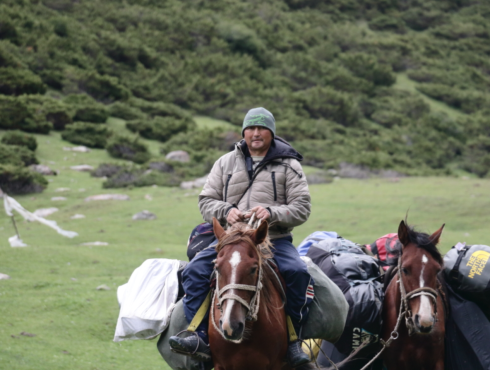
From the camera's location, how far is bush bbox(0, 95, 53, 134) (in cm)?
2098

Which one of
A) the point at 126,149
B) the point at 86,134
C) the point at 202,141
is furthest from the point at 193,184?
the point at 202,141

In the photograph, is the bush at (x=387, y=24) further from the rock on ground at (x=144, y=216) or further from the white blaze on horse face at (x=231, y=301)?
the white blaze on horse face at (x=231, y=301)

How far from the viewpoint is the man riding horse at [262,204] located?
402cm

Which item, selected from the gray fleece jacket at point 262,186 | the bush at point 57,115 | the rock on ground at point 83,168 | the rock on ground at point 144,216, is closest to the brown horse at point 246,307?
the gray fleece jacket at point 262,186

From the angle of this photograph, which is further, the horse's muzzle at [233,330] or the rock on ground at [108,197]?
the rock on ground at [108,197]

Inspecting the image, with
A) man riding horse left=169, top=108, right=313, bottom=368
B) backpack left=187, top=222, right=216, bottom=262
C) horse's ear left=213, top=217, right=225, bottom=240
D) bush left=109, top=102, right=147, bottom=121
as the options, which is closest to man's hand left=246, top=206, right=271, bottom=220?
man riding horse left=169, top=108, right=313, bottom=368

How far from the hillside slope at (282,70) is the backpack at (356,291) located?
1703 centimetres

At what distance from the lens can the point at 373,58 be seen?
47.3m

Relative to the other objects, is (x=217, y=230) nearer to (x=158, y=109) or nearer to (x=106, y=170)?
(x=106, y=170)

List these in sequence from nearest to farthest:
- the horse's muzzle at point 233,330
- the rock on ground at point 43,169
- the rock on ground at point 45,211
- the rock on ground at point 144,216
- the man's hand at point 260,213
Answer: the horse's muzzle at point 233,330 < the man's hand at point 260,213 < the rock on ground at point 45,211 < the rock on ground at point 144,216 < the rock on ground at point 43,169

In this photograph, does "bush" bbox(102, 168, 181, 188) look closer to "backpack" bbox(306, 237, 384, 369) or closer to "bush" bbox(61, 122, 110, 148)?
"bush" bbox(61, 122, 110, 148)

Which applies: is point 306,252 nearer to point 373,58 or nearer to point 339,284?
point 339,284

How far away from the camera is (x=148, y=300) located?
445 cm

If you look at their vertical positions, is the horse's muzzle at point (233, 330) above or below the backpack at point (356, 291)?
above
